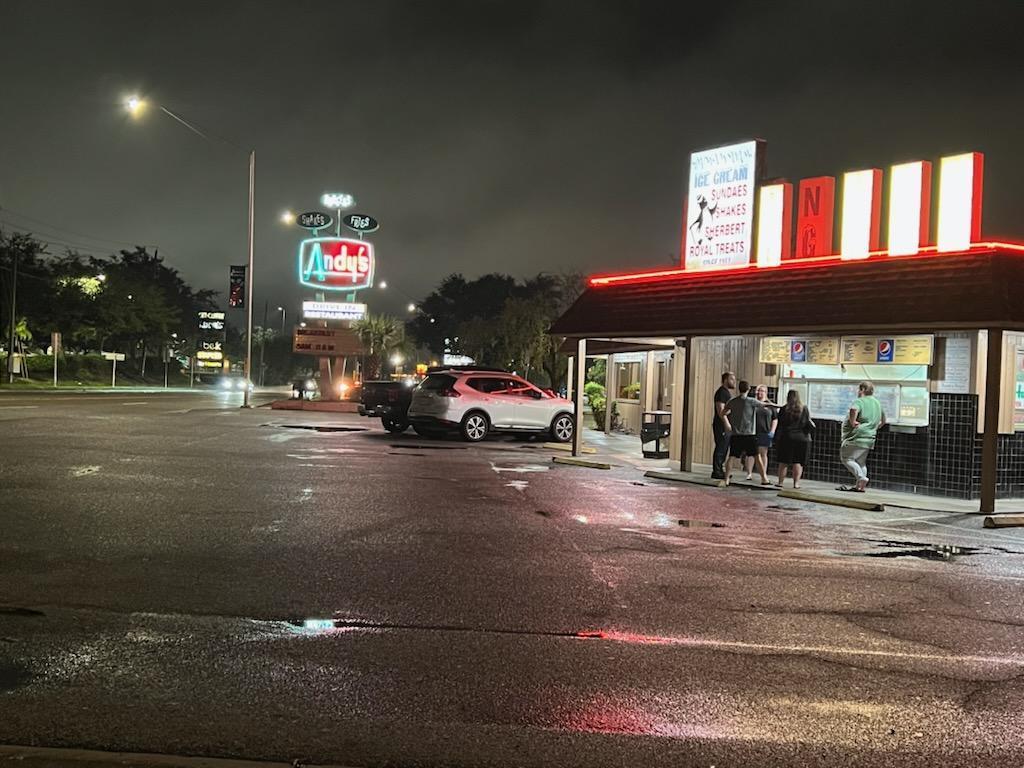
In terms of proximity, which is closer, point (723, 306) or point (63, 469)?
point (63, 469)

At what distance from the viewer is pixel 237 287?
1561 inches

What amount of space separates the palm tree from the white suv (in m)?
25.2

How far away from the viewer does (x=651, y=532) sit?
9930mm

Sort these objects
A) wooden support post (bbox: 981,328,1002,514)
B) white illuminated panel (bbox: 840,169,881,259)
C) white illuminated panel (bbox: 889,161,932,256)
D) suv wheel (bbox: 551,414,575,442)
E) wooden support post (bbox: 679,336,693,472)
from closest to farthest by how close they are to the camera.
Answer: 1. wooden support post (bbox: 981,328,1002,514)
2. white illuminated panel (bbox: 889,161,932,256)
3. white illuminated panel (bbox: 840,169,881,259)
4. wooden support post (bbox: 679,336,693,472)
5. suv wheel (bbox: 551,414,575,442)

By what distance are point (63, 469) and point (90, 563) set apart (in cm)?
669

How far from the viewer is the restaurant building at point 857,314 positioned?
1297cm

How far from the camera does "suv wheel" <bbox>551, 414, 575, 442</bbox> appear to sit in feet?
77.8

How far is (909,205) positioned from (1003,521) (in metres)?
5.01

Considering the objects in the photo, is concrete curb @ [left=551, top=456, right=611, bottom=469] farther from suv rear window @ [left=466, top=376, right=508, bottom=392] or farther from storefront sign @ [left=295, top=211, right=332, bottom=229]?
storefront sign @ [left=295, top=211, right=332, bottom=229]

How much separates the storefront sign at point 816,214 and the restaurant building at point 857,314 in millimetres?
22

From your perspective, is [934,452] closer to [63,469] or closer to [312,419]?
[63,469]

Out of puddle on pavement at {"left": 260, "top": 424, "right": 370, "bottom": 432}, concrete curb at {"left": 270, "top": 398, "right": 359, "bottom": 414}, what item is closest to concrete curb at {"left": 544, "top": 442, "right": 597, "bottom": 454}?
puddle on pavement at {"left": 260, "top": 424, "right": 370, "bottom": 432}

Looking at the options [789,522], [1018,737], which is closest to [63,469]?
[789,522]

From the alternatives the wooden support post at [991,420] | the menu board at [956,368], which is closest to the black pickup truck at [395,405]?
the menu board at [956,368]
